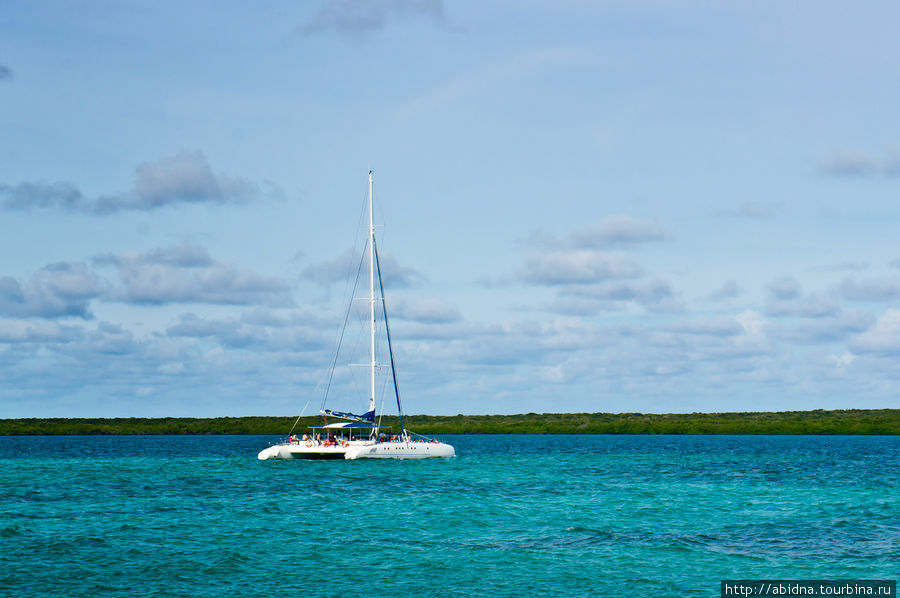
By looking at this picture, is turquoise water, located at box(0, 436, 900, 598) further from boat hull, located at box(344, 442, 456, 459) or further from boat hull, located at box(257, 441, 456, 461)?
boat hull, located at box(257, 441, 456, 461)

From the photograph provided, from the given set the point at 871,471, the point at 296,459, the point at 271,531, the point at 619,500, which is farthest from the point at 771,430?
the point at 271,531

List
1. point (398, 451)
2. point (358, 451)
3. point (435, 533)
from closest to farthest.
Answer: point (435, 533)
point (358, 451)
point (398, 451)

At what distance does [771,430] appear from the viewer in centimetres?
17725

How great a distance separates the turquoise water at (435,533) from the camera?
2856 centimetres

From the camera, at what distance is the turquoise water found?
93.7 feet

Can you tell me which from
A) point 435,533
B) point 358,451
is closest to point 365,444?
point 358,451

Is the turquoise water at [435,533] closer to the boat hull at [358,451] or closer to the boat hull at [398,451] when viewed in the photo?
the boat hull at [398,451]

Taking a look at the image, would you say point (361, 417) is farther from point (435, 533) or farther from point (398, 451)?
point (435, 533)

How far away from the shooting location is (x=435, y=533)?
125 ft

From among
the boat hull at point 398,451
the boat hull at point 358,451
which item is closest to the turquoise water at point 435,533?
the boat hull at point 398,451

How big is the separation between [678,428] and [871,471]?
118m

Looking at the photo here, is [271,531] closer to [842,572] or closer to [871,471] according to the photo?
[842,572]

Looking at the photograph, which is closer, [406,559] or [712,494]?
[406,559]

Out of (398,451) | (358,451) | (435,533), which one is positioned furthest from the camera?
(398,451)
